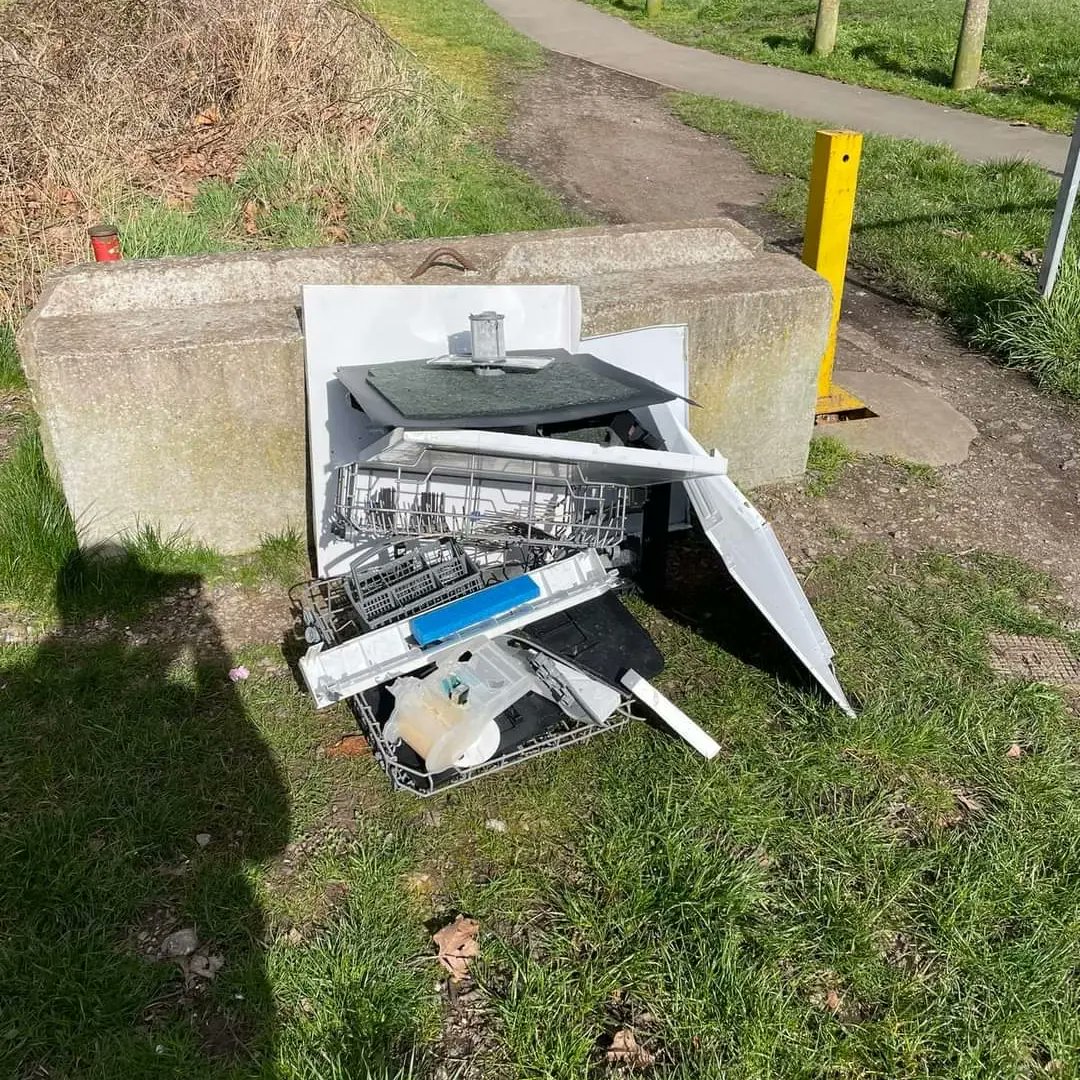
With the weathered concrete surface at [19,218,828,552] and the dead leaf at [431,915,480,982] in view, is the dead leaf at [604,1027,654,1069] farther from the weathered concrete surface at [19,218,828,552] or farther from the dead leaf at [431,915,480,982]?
the weathered concrete surface at [19,218,828,552]

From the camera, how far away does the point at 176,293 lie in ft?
13.2

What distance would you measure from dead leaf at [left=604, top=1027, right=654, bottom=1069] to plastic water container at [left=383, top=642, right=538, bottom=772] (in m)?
0.90

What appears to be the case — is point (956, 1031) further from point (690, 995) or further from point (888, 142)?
point (888, 142)

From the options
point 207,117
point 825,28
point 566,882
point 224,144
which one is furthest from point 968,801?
point 825,28

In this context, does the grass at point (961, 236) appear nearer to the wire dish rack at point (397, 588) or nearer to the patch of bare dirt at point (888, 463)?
the patch of bare dirt at point (888, 463)

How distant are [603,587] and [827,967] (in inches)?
49.6

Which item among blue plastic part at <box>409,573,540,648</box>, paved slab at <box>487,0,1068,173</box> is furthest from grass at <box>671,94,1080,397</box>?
blue plastic part at <box>409,573,540,648</box>

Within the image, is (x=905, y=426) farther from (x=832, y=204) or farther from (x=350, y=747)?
(x=350, y=747)

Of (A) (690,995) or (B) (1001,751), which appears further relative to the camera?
(B) (1001,751)

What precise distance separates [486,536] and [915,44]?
14.5 m

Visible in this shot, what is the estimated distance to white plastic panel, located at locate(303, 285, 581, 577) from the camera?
11.5 ft

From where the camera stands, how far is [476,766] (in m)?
2.89

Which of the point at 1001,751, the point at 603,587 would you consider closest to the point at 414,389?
the point at 603,587

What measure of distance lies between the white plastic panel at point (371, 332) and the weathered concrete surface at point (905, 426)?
6.38 ft
